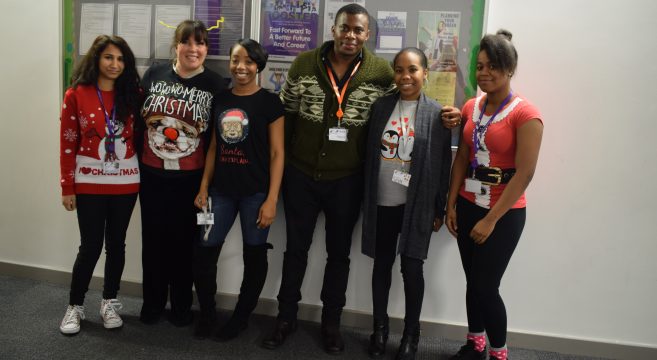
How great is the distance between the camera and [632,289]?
2.21m

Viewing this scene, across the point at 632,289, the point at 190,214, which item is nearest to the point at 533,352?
the point at 632,289

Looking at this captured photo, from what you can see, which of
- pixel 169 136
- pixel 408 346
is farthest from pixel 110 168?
pixel 408 346

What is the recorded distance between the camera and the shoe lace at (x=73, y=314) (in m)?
2.19

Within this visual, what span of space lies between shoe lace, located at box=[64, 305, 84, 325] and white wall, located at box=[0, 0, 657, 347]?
3.50 feet

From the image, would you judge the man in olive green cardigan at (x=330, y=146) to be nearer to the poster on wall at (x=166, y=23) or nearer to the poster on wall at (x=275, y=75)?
the poster on wall at (x=275, y=75)

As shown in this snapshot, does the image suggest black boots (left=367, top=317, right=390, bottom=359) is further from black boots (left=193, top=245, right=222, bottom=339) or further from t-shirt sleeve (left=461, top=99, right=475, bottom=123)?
t-shirt sleeve (left=461, top=99, right=475, bottom=123)

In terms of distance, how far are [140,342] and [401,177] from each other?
1543 mm

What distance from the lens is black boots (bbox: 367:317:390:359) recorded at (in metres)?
A: 2.11

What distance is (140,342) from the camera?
2152 millimetres

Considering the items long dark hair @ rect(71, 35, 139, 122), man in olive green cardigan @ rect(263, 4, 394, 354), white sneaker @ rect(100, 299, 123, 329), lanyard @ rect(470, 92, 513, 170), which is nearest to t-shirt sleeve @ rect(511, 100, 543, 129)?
lanyard @ rect(470, 92, 513, 170)

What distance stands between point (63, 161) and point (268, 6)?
1309mm

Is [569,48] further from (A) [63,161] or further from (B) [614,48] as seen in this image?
(A) [63,161]

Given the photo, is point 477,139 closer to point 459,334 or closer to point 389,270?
point 389,270

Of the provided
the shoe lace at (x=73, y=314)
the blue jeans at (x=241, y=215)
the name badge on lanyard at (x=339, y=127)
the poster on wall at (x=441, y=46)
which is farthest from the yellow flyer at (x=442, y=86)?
the shoe lace at (x=73, y=314)
